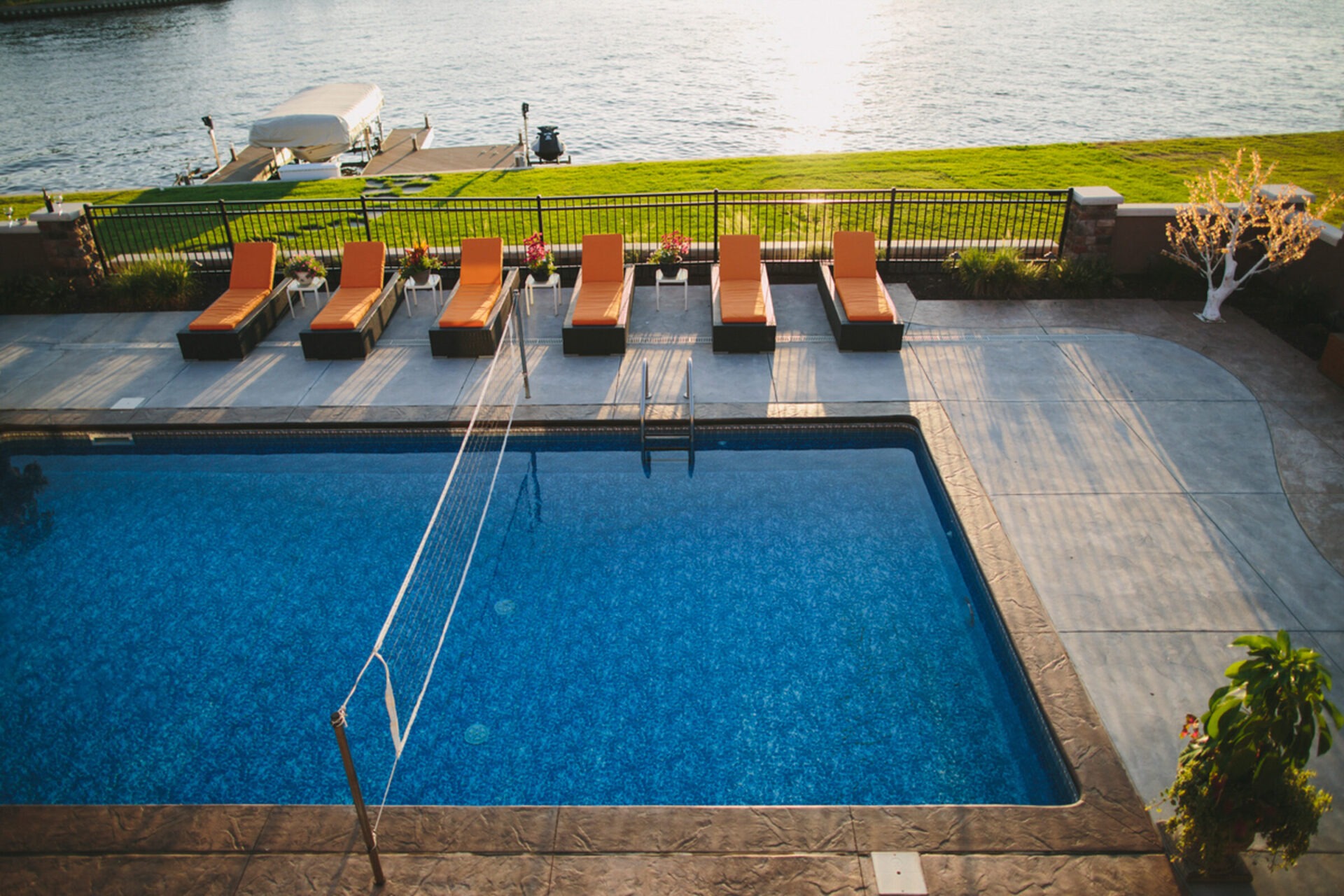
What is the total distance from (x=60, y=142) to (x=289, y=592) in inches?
1593

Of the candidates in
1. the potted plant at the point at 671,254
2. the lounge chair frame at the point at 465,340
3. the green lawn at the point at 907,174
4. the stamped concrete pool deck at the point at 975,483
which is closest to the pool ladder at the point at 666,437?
the stamped concrete pool deck at the point at 975,483

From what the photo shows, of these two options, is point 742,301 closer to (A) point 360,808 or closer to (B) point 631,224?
(B) point 631,224

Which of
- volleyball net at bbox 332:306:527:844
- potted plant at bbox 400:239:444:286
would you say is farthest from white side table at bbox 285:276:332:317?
volleyball net at bbox 332:306:527:844

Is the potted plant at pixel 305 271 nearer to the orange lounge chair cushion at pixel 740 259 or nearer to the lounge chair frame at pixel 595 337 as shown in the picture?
the lounge chair frame at pixel 595 337

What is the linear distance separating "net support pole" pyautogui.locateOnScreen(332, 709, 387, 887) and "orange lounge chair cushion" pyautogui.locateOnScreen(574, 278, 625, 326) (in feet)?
23.9

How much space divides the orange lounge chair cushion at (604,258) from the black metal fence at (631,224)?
1.01m

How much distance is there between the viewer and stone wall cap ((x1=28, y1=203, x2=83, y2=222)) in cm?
1327

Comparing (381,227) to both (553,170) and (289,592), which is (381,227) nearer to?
(553,170)

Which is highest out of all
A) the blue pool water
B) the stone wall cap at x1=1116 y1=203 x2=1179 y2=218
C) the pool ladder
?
the stone wall cap at x1=1116 y1=203 x2=1179 y2=218

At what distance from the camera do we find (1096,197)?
1285 cm

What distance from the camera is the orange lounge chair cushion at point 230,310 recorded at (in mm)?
11703

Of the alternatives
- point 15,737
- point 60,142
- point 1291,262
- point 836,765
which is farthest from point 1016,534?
point 60,142

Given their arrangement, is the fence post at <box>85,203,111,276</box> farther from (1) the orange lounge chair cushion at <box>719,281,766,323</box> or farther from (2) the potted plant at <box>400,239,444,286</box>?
(1) the orange lounge chair cushion at <box>719,281,766,323</box>

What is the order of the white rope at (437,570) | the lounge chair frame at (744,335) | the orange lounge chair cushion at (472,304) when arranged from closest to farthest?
the white rope at (437,570) < the lounge chair frame at (744,335) < the orange lounge chair cushion at (472,304)
